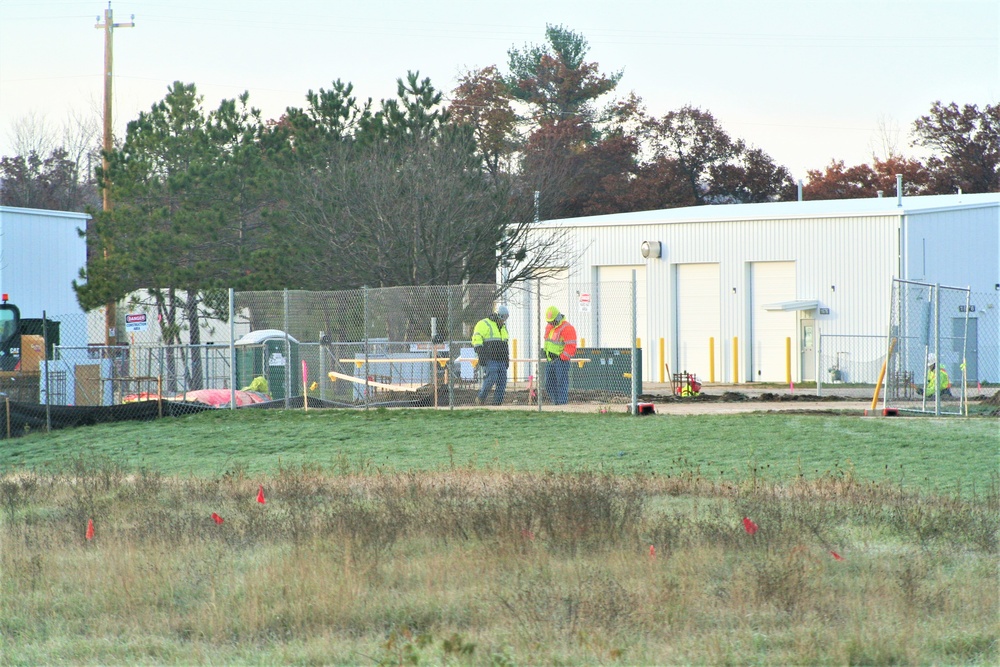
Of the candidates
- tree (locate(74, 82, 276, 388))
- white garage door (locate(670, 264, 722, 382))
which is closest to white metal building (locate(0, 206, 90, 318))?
tree (locate(74, 82, 276, 388))

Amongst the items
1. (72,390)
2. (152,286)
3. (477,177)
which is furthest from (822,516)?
(152,286)

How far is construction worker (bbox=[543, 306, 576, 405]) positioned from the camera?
20.7 m

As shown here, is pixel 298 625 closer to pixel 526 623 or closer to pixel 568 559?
pixel 526 623

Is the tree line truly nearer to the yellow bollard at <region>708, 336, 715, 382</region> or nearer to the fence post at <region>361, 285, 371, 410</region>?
the yellow bollard at <region>708, 336, 715, 382</region>

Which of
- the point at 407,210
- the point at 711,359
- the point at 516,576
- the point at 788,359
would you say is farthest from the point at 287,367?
the point at 711,359

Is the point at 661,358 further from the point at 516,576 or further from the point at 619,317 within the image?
the point at 516,576

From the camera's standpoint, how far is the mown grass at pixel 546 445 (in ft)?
43.5

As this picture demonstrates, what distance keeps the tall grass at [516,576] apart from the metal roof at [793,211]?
22440 millimetres

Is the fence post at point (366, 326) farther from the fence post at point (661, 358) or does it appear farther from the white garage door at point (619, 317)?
the fence post at point (661, 358)

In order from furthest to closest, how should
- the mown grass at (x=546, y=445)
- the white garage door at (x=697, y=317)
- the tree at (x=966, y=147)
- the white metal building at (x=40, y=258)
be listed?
the tree at (x=966, y=147) → the white garage door at (x=697, y=317) → the white metal building at (x=40, y=258) → the mown grass at (x=546, y=445)

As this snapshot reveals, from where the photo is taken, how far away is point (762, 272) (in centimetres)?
3425

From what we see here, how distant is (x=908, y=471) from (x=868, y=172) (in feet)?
149

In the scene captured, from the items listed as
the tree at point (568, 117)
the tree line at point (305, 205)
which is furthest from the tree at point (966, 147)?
the tree line at point (305, 205)

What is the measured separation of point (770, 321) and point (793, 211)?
346cm
